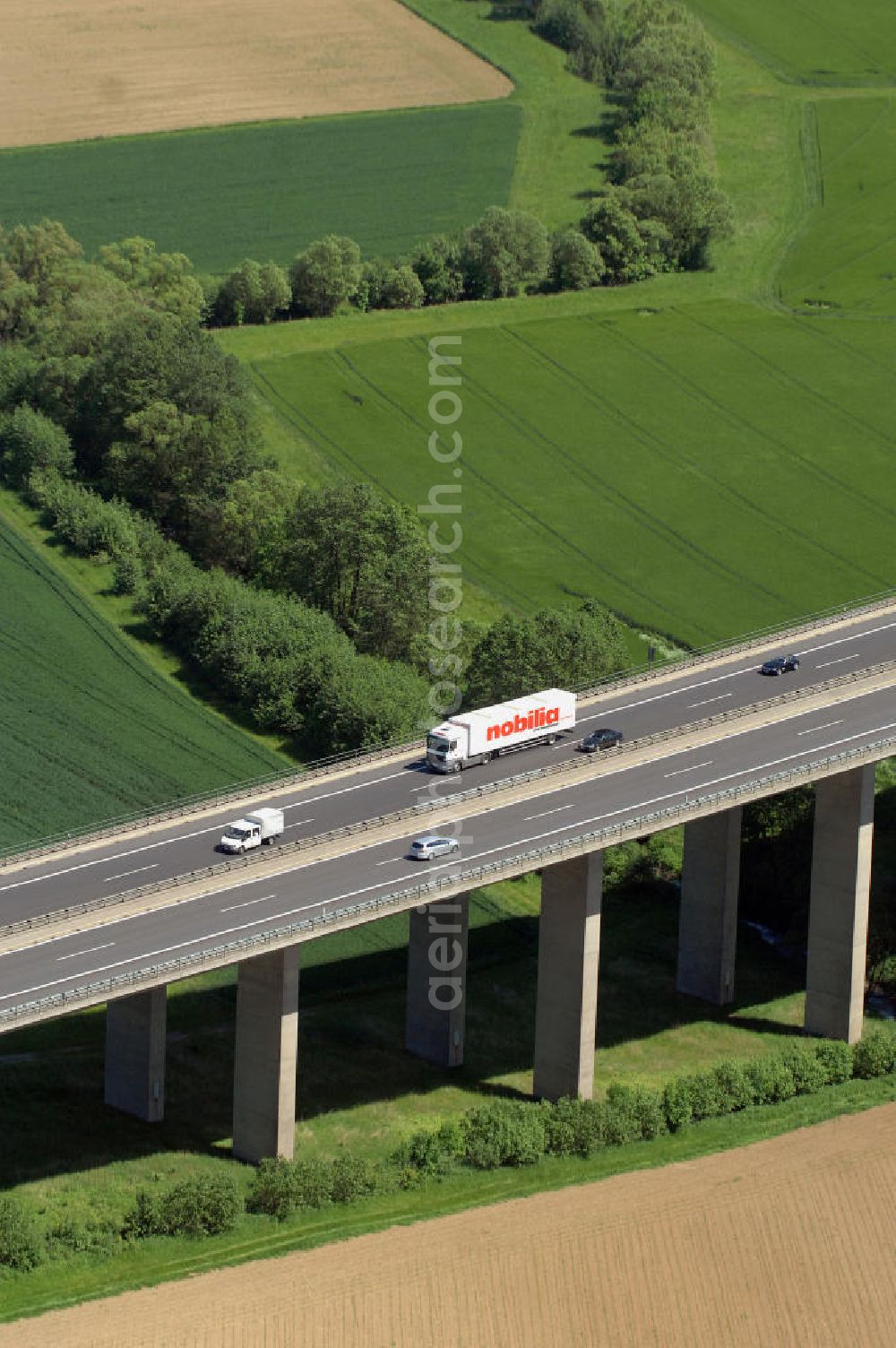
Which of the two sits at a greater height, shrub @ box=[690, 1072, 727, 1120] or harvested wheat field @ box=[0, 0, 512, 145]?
harvested wheat field @ box=[0, 0, 512, 145]

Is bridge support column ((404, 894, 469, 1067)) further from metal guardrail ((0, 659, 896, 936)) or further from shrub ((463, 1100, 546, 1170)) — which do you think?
shrub ((463, 1100, 546, 1170))

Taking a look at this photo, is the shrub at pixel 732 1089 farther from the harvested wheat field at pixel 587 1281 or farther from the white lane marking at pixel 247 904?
the white lane marking at pixel 247 904

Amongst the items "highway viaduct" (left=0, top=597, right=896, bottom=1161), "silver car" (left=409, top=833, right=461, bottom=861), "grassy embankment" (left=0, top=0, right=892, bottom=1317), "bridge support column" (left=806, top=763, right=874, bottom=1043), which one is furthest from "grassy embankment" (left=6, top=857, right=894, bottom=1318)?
"silver car" (left=409, top=833, right=461, bottom=861)

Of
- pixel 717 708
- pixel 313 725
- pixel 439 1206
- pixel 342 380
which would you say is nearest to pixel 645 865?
pixel 717 708

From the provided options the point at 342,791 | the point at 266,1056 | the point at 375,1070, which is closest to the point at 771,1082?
the point at 375,1070

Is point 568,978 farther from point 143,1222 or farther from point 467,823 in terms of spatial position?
point 143,1222
